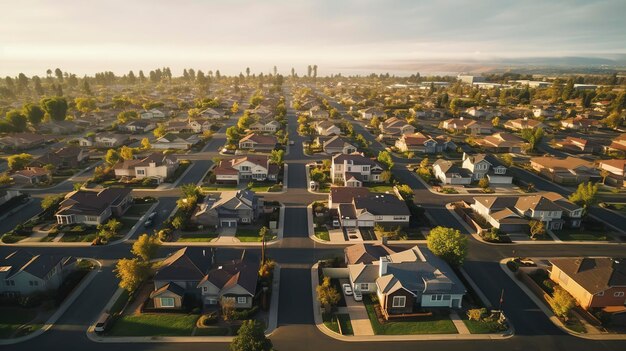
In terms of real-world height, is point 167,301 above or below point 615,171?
below

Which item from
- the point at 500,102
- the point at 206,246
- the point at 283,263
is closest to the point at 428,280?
the point at 283,263

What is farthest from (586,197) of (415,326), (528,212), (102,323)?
(102,323)

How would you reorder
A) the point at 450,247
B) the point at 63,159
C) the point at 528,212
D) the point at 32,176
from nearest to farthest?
the point at 450,247, the point at 528,212, the point at 32,176, the point at 63,159

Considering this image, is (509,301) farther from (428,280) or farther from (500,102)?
(500,102)

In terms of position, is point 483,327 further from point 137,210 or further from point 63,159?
point 63,159

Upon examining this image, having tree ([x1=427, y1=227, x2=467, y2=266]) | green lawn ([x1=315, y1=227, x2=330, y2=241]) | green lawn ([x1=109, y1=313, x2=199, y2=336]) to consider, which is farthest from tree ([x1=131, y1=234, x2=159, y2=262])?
tree ([x1=427, y1=227, x2=467, y2=266])

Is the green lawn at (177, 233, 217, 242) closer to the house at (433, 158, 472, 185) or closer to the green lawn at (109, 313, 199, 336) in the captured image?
the green lawn at (109, 313, 199, 336)

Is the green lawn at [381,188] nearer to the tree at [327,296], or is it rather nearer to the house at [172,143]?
the tree at [327,296]
